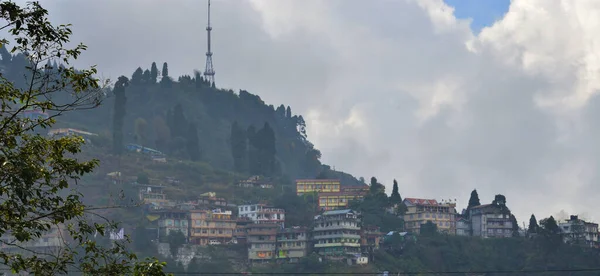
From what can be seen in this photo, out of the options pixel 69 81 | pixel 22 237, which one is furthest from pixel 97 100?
pixel 22 237

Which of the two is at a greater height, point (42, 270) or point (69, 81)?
point (69, 81)

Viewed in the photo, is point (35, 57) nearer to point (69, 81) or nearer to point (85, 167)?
point (69, 81)

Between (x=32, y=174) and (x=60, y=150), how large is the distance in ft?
5.27

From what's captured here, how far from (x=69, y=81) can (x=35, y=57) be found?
110 cm

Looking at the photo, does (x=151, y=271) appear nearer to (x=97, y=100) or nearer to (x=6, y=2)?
(x=97, y=100)

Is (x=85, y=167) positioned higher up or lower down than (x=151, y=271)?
higher up

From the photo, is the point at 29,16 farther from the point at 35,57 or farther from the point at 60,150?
the point at 60,150

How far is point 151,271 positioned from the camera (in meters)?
23.4

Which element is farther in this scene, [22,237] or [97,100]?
[97,100]

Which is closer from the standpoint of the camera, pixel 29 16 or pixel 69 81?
pixel 29 16

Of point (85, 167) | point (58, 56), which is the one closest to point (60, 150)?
point (85, 167)

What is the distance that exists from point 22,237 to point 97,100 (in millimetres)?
4278

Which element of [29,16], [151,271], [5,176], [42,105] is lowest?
[151,271]

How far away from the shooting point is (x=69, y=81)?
965 inches
